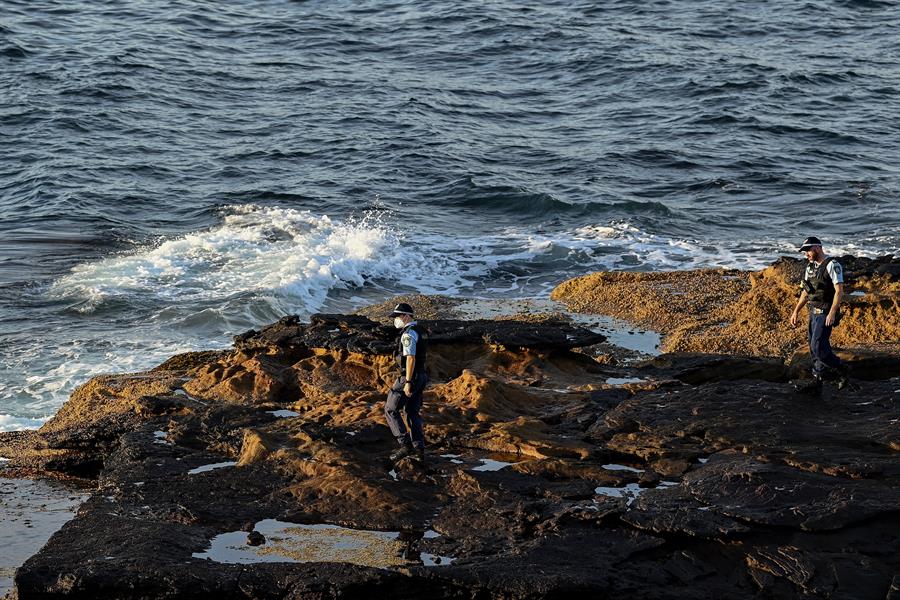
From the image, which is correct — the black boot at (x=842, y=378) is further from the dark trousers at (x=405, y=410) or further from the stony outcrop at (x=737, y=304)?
the dark trousers at (x=405, y=410)

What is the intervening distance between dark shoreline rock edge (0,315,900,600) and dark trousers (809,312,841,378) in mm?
353

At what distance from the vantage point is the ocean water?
67.4 feet

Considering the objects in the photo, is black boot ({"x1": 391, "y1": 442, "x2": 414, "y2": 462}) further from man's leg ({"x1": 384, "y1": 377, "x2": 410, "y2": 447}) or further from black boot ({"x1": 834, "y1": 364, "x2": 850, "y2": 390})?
black boot ({"x1": 834, "y1": 364, "x2": 850, "y2": 390})

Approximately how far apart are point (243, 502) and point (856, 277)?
367 inches

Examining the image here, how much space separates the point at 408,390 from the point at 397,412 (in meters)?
0.31

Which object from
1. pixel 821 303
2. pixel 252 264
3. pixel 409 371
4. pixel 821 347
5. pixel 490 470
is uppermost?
pixel 821 303

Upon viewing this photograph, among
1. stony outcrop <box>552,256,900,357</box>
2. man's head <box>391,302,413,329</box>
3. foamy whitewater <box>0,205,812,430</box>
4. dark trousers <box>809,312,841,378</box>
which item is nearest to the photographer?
man's head <box>391,302,413,329</box>

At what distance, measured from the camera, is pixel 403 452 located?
1115 cm

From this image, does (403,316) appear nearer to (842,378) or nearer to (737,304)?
(842,378)

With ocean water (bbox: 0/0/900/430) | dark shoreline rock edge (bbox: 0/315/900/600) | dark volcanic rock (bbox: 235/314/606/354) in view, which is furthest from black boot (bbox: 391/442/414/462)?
ocean water (bbox: 0/0/900/430)

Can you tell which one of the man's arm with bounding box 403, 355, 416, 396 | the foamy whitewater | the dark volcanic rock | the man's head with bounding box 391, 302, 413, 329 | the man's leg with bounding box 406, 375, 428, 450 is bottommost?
the foamy whitewater

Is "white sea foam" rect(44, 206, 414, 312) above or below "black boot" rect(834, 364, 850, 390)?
below

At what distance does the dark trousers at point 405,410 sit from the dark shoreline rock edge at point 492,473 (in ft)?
1.08

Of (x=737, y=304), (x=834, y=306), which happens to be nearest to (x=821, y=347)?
(x=834, y=306)
